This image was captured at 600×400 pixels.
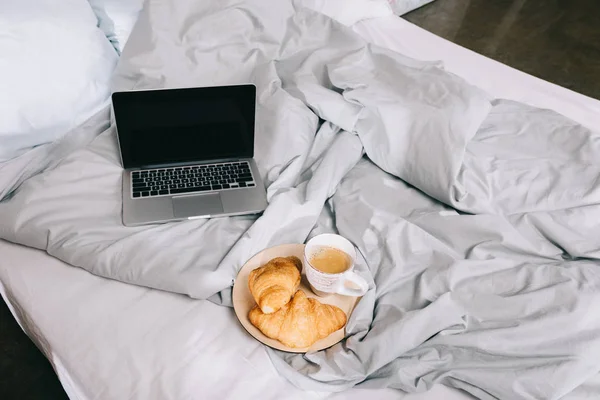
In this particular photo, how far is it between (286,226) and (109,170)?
1.31 ft

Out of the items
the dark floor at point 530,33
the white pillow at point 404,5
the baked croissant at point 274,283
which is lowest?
the dark floor at point 530,33

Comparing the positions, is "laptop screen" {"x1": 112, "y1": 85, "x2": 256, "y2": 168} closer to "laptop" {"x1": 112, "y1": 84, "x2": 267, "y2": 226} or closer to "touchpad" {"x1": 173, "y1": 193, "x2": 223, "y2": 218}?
"laptop" {"x1": 112, "y1": 84, "x2": 267, "y2": 226}

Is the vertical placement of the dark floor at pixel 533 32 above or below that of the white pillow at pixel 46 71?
below

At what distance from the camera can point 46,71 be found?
1028mm

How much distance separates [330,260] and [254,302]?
0.47 ft

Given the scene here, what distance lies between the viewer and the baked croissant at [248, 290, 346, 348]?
0.69 meters

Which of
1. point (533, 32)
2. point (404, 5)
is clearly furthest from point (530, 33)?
point (404, 5)

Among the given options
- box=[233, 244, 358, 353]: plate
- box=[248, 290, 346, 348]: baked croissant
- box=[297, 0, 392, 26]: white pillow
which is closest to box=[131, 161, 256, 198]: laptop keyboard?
box=[233, 244, 358, 353]: plate

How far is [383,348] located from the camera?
70cm

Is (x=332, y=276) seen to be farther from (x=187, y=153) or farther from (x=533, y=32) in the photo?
(x=533, y=32)

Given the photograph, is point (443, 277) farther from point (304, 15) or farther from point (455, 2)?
point (455, 2)

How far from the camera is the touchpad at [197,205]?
0.91m

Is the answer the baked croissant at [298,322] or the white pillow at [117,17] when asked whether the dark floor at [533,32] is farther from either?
the baked croissant at [298,322]

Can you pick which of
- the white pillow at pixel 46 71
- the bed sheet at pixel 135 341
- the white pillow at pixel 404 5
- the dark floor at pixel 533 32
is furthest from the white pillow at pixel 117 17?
the dark floor at pixel 533 32
